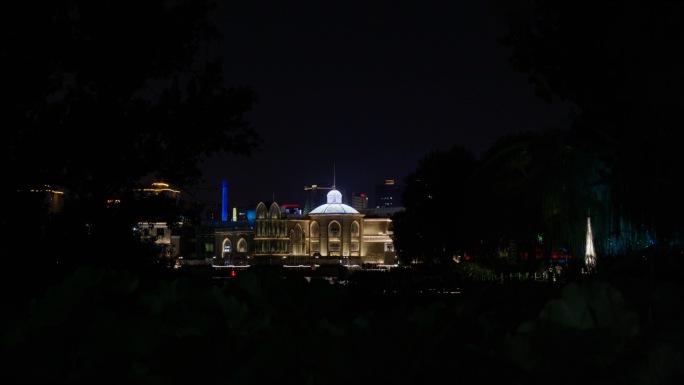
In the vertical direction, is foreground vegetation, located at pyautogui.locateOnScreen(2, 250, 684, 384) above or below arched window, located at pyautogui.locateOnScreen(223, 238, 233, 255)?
below

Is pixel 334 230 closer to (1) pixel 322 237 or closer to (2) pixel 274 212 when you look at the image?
(1) pixel 322 237

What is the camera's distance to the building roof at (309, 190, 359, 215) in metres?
129

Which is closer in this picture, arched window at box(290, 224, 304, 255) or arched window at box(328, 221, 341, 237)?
arched window at box(328, 221, 341, 237)

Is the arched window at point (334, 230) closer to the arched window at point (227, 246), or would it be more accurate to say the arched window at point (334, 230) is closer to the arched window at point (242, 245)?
the arched window at point (242, 245)

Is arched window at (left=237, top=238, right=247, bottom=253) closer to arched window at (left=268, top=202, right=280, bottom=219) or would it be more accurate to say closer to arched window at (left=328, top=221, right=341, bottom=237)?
arched window at (left=268, top=202, right=280, bottom=219)

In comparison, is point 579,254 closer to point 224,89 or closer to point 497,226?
point 224,89

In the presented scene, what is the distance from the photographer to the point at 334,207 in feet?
428

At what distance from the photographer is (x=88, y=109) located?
1312 cm

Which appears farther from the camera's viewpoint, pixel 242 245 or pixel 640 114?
pixel 242 245

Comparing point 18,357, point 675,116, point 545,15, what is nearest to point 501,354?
point 18,357

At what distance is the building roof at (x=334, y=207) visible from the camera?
5064 inches

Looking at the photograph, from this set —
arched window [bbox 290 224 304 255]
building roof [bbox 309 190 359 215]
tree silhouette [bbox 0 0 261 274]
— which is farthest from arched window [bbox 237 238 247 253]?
tree silhouette [bbox 0 0 261 274]

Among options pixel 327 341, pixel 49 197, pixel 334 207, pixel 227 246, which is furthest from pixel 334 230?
pixel 327 341

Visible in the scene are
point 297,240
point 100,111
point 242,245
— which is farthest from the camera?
point 242,245
